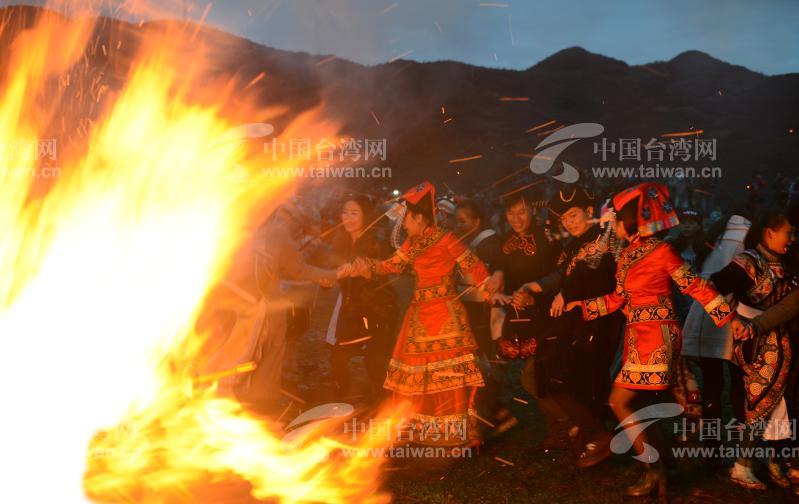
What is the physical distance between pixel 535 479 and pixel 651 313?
152cm

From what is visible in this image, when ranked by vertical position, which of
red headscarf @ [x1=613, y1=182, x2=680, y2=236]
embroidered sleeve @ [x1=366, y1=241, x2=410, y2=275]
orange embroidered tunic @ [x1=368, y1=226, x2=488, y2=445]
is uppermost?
red headscarf @ [x1=613, y1=182, x2=680, y2=236]

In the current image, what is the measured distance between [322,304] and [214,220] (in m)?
7.78

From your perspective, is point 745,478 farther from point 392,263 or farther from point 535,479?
point 392,263

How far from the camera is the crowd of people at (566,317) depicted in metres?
4.70

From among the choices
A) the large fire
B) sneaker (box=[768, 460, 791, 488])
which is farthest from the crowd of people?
the large fire

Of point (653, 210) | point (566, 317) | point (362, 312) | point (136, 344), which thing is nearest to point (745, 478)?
point (566, 317)

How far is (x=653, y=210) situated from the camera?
4637mm

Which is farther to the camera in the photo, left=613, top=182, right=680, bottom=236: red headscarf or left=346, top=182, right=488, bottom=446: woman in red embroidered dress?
left=346, top=182, right=488, bottom=446: woman in red embroidered dress

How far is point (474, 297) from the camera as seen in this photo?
674 centimetres

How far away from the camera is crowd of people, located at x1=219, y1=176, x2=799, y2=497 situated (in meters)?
4.70

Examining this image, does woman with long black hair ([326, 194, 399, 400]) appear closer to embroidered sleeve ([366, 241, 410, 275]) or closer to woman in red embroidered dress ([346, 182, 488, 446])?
embroidered sleeve ([366, 241, 410, 275])

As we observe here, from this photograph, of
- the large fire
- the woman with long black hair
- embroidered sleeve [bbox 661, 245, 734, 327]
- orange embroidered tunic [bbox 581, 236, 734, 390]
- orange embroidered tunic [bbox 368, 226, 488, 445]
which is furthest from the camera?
the woman with long black hair

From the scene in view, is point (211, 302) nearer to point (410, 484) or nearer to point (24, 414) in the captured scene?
point (24, 414)

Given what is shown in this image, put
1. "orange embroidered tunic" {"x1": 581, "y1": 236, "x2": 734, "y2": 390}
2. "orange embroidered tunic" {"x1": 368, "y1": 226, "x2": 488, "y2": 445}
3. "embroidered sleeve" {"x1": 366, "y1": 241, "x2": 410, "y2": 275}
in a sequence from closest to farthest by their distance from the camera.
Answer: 1. "orange embroidered tunic" {"x1": 581, "y1": 236, "x2": 734, "y2": 390}
2. "orange embroidered tunic" {"x1": 368, "y1": 226, "x2": 488, "y2": 445}
3. "embroidered sleeve" {"x1": 366, "y1": 241, "x2": 410, "y2": 275}
